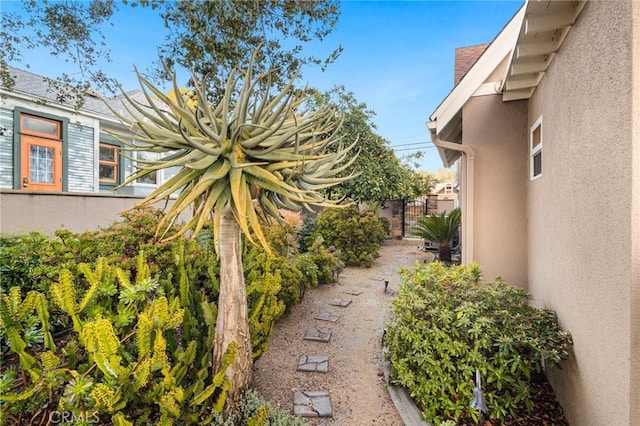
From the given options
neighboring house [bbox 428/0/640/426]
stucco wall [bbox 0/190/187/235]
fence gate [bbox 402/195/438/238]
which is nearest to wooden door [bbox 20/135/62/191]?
stucco wall [bbox 0/190/187/235]

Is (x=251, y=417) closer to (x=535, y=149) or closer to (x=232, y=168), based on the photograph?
(x=232, y=168)

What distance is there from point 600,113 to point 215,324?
381 cm

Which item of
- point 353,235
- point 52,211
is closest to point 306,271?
point 353,235

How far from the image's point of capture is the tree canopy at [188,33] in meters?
4.35

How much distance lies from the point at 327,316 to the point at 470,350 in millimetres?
3177

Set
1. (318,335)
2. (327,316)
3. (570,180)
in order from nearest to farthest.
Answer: (570,180)
(318,335)
(327,316)

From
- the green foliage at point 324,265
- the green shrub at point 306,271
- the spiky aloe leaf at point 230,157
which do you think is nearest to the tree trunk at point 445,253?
the green foliage at point 324,265

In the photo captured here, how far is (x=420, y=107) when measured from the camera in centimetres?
1152

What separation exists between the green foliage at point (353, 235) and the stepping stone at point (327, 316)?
4183 mm

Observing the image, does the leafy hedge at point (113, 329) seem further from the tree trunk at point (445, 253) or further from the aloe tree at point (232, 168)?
the tree trunk at point (445, 253)

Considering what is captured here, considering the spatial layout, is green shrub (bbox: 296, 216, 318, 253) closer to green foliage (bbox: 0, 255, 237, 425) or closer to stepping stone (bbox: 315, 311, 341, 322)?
stepping stone (bbox: 315, 311, 341, 322)

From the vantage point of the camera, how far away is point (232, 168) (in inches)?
90.1

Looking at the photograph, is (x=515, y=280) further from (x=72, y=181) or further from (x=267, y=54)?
(x=72, y=181)

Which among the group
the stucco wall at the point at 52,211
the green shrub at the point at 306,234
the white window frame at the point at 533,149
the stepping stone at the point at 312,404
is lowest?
the stepping stone at the point at 312,404
